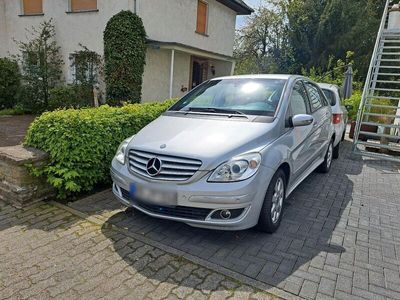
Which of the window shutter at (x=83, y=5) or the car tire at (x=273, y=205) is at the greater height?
the window shutter at (x=83, y=5)

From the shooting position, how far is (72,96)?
10.5m

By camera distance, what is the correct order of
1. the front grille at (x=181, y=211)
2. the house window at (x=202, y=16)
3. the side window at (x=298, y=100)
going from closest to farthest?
the front grille at (x=181, y=211), the side window at (x=298, y=100), the house window at (x=202, y=16)

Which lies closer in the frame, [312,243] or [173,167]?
[173,167]

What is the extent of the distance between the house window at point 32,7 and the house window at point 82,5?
180 cm

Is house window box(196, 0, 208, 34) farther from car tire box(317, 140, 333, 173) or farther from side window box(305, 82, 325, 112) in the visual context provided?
car tire box(317, 140, 333, 173)

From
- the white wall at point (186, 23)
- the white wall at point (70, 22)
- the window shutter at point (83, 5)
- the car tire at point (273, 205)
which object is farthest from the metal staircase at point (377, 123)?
the window shutter at point (83, 5)

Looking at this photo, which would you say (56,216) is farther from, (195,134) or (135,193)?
(195,134)

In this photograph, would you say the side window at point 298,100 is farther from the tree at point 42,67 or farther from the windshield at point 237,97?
the tree at point 42,67

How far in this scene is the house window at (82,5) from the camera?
11.1 metres

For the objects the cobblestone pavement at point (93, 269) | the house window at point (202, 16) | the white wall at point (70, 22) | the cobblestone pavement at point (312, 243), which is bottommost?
the cobblestone pavement at point (93, 269)

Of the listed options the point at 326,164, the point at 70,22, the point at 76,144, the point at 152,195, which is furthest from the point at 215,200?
the point at 70,22

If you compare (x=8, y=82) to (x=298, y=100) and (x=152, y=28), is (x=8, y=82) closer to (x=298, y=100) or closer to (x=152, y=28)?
(x=152, y=28)

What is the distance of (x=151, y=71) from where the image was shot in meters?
12.0

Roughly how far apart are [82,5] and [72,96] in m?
3.57
